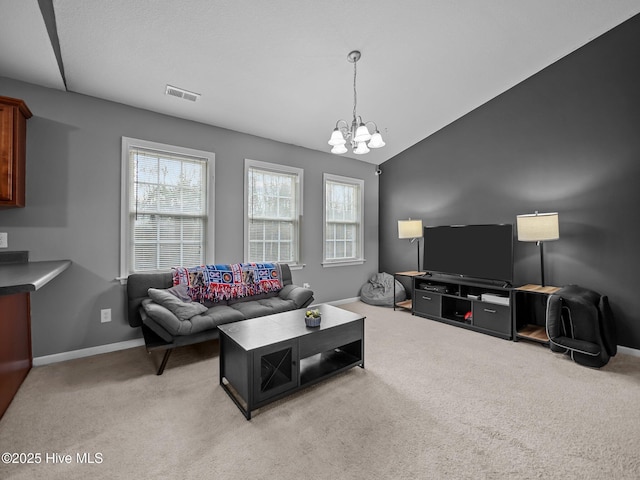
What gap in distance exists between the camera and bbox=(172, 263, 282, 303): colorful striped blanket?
123 inches

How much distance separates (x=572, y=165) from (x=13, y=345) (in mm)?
5548

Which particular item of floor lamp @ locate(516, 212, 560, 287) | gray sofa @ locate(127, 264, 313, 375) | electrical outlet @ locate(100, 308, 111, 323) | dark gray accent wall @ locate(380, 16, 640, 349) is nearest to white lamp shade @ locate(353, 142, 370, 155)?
gray sofa @ locate(127, 264, 313, 375)

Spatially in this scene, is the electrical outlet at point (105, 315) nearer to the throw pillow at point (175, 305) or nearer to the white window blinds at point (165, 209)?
the white window blinds at point (165, 209)

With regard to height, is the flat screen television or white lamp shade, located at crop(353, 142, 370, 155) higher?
white lamp shade, located at crop(353, 142, 370, 155)

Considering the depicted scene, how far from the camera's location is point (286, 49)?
104 inches

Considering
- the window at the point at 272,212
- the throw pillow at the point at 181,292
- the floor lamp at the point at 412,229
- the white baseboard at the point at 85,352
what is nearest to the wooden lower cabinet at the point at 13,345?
the white baseboard at the point at 85,352

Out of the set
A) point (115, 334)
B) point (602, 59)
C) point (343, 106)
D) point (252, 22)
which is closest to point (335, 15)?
point (252, 22)

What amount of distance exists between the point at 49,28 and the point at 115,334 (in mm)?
2715

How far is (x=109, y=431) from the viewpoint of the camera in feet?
5.76

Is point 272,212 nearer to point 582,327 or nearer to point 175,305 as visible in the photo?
point 175,305

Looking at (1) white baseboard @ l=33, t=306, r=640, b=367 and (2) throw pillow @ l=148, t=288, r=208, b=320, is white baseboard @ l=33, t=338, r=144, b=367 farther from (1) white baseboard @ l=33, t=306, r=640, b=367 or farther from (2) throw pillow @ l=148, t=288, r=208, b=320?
(2) throw pillow @ l=148, t=288, r=208, b=320

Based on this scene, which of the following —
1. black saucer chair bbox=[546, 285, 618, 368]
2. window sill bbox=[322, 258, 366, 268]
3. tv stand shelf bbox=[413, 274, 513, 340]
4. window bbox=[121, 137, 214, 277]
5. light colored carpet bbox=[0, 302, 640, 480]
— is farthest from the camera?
window sill bbox=[322, 258, 366, 268]

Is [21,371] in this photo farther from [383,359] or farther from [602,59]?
[602,59]

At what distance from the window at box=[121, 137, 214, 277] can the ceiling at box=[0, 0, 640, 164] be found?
1.69ft
